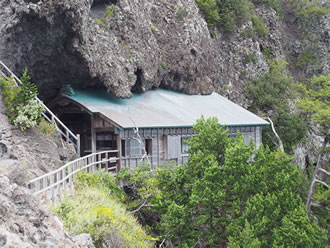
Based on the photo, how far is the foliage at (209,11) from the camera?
136 ft

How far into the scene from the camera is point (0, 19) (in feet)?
65.2

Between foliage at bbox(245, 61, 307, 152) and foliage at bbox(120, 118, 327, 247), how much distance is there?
59.3ft

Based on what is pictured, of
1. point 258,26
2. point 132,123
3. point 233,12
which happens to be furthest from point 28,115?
point 258,26

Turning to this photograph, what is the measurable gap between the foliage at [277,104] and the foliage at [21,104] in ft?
A: 75.4

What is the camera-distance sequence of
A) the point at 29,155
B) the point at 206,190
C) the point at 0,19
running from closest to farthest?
1. the point at 29,155
2. the point at 206,190
3. the point at 0,19

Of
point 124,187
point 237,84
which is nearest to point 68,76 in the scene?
point 124,187

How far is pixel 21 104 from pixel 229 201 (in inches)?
363

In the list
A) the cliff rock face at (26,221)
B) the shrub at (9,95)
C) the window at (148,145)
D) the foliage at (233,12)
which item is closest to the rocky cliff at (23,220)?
the cliff rock face at (26,221)

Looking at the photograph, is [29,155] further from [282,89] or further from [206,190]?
[282,89]

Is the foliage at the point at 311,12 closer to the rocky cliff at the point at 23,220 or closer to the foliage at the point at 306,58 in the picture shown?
the foliage at the point at 306,58

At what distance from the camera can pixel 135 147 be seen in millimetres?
22922

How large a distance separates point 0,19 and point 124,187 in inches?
389

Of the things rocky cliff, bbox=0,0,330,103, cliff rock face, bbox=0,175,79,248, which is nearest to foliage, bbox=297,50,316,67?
rocky cliff, bbox=0,0,330,103

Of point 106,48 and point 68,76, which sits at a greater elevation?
point 106,48
